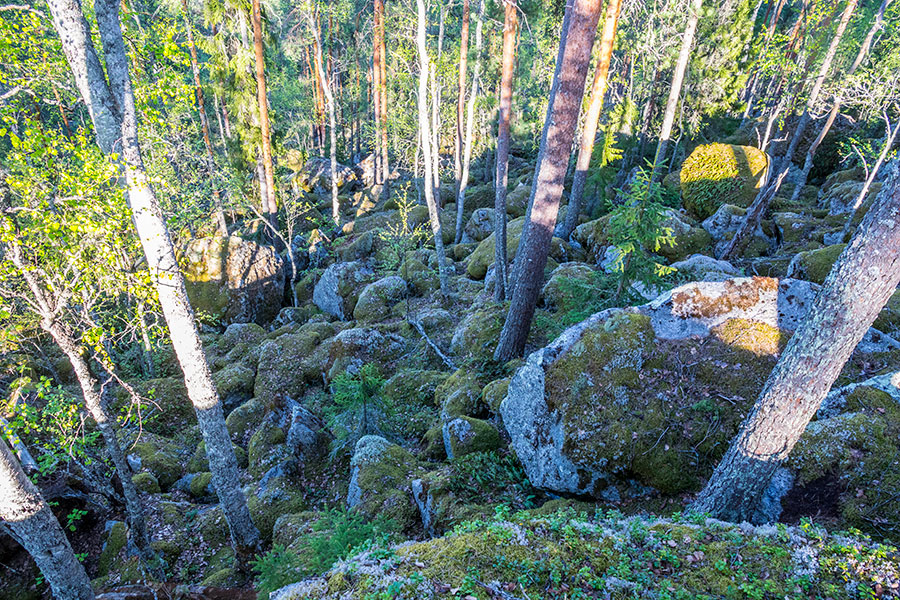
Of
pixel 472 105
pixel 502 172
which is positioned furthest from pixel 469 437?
pixel 472 105

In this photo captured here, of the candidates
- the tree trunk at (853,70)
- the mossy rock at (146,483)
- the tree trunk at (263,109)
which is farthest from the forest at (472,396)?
the tree trunk at (263,109)

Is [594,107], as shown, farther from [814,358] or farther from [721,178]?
[814,358]

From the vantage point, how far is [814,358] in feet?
13.0

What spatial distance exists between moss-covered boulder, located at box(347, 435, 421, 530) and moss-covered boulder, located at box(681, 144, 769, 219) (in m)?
14.1

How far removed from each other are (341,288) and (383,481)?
38.2 feet

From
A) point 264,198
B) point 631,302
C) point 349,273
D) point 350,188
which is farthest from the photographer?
point 350,188

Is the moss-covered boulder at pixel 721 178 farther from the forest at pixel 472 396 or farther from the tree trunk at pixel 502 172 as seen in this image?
the tree trunk at pixel 502 172

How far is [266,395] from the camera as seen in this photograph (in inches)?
460

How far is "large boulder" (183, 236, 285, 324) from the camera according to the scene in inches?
693

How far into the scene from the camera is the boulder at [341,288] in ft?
56.2

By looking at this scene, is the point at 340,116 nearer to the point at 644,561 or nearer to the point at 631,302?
the point at 631,302

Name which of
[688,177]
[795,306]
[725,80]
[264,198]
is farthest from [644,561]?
[725,80]

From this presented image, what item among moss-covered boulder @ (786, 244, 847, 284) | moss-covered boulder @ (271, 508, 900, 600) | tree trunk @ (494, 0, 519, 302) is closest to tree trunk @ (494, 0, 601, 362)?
tree trunk @ (494, 0, 519, 302)

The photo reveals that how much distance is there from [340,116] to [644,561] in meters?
42.8
